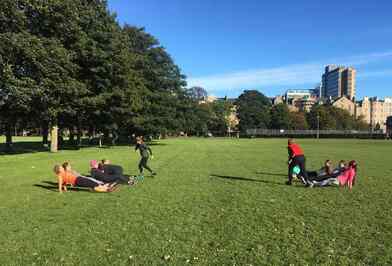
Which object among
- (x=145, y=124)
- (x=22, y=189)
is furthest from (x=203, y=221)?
(x=145, y=124)

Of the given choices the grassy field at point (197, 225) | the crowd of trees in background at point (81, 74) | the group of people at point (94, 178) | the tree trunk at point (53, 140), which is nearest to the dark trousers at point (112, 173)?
the group of people at point (94, 178)

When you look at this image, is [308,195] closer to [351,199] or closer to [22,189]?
[351,199]

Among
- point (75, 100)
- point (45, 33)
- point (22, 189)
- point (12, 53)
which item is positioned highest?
point (45, 33)

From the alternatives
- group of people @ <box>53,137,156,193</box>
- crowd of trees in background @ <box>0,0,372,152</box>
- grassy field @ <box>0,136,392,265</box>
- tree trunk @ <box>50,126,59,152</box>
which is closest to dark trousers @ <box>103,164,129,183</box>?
group of people @ <box>53,137,156,193</box>

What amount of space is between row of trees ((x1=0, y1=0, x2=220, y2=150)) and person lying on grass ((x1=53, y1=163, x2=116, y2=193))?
1475 centimetres

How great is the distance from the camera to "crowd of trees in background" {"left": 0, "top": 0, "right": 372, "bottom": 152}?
28344 mm

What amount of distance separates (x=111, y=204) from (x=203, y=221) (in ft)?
11.2

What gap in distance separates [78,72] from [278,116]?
125m

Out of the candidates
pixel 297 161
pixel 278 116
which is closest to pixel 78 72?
pixel 297 161

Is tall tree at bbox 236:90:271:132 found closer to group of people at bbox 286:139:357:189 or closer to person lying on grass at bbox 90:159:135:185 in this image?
group of people at bbox 286:139:357:189

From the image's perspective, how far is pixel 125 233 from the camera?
27.8 feet

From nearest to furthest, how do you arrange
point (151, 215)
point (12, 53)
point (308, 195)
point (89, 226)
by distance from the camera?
1. point (89, 226)
2. point (151, 215)
3. point (308, 195)
4. point (12, 53)

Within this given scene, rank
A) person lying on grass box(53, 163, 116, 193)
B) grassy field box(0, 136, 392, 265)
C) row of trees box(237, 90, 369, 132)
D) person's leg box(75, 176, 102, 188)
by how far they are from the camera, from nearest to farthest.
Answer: grassy field box(0, 136, 392, 265) < person lying on grass box(53, 163, 116, 193) < person's leg box(75, 176, 102, 188) < row of trees box(237, 90, 369, 132)

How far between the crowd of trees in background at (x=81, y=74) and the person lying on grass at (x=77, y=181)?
1470 centimetres
